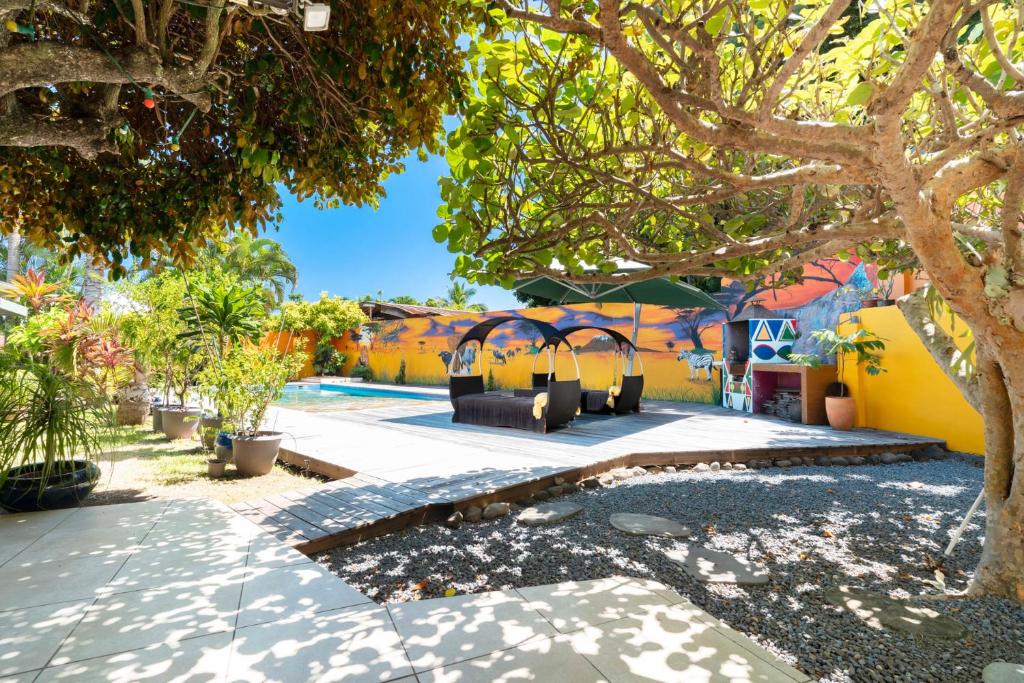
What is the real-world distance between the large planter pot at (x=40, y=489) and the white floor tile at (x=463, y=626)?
10.3 feet

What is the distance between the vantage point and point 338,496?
4082 millimetres

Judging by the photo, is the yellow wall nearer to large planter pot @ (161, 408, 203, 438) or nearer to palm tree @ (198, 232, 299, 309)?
large planter pot @ (161, 408, 203, 438)

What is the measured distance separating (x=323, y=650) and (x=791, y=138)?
2612 millimetres

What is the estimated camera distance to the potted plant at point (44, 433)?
3451mm

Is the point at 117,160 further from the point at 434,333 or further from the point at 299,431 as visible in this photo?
the point at 434,333

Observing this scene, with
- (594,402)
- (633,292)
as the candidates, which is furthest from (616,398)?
(633,292)

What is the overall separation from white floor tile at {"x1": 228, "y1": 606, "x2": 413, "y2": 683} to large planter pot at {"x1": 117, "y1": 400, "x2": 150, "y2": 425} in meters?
8.39

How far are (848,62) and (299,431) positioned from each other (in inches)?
295

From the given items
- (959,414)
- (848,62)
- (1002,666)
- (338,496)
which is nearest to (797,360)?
(959,414)

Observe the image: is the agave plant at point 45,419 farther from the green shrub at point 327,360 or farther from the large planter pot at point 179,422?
the green shrub at point 327,360

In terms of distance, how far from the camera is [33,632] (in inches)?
78.7

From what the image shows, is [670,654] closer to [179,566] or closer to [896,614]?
[896,614]

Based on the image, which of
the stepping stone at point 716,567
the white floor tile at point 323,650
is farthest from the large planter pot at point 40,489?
the stepping stone at point 716,567

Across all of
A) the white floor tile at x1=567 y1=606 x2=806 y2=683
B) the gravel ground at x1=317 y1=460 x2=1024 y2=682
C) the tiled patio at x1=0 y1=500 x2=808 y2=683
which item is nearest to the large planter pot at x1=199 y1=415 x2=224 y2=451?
the tiled patio at x1=0 y1=500 x2=808 y2=683
